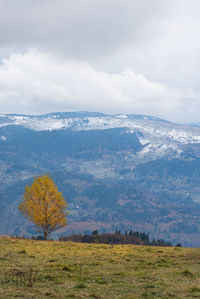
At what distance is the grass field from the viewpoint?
73.8 feet

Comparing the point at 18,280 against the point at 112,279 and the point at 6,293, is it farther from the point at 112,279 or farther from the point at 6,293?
the point at 112,279

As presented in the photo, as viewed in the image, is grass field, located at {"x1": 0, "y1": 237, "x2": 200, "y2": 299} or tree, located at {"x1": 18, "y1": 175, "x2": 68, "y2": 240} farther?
tree, located at {"x1": 18, "y1": 175, "x2": 68, "y2": 240}

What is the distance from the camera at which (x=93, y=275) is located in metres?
29.2

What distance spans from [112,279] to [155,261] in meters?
12.4

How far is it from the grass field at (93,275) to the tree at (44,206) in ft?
79.2

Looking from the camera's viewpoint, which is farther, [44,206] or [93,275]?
[44,206]

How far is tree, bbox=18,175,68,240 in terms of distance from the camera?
69250 millimetres

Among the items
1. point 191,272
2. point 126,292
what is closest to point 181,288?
point 126,292

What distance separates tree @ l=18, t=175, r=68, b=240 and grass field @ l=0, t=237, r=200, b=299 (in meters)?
24.1

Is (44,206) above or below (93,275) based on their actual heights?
below

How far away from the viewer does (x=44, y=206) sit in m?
69.6

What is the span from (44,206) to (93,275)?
4207cm

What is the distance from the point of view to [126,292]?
909 inches

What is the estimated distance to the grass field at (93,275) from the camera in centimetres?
2250
